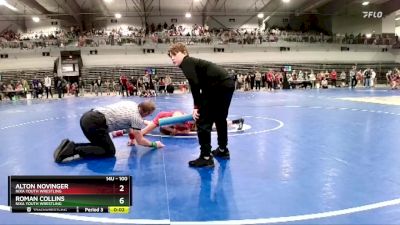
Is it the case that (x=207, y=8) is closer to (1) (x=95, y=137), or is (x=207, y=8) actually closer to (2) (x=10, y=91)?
(2) (x=10, y=91)

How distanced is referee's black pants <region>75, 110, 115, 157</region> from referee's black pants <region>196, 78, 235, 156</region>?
56.2 inches

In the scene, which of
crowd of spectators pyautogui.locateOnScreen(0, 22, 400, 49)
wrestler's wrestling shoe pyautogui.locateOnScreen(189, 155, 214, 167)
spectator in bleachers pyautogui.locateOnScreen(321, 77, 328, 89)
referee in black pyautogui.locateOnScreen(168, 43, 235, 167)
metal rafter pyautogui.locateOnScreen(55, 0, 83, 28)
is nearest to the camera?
referee in black pyautogui.locateOnScreen(168, 43, 235, 167)

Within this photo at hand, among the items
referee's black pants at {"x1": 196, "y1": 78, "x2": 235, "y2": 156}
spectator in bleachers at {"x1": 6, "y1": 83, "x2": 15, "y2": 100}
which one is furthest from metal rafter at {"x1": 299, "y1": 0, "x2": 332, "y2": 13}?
referee's black pants at {"x1": 196, "y1": 78, "x2": 235, "y2": 156}

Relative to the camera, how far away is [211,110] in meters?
5.15

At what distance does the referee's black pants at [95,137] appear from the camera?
5.59m

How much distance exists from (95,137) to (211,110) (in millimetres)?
1764

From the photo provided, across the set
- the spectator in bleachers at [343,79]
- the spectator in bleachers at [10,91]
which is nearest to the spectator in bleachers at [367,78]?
the spectator in bleachers at [343,79]

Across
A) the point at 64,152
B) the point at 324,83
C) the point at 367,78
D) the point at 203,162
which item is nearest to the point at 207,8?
the point at 324,83

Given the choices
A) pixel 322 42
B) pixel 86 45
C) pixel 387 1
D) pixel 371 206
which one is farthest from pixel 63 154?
pixel 387 1

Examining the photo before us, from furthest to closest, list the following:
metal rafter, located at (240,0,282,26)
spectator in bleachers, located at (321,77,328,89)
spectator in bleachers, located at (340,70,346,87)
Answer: metal rafter, located at (240,0,282,26) → spectator in bleachers, located at (340,70,346,87) → spectator in bleachers, located at (321,77,328,89)

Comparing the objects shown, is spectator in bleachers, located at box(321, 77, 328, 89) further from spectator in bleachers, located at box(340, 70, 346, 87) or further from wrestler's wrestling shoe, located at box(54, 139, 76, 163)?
wrestler's wrestling shoe, located at box(54, 139, 76, 163)

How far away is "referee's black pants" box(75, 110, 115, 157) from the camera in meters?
5.59
